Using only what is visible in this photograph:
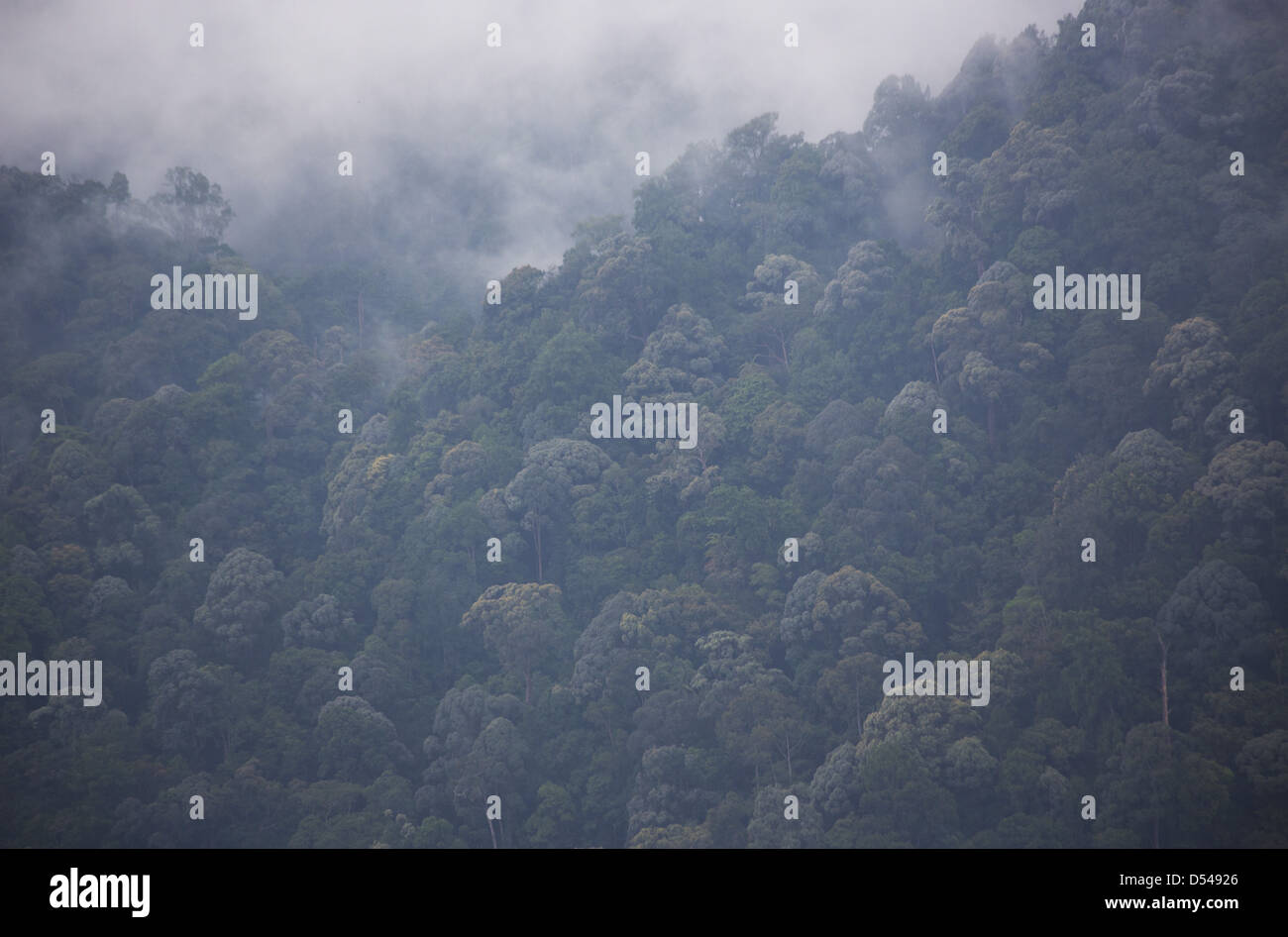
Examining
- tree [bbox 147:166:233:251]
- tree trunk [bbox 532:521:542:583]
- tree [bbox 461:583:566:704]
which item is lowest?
tree [bbox 461:583:566:704]

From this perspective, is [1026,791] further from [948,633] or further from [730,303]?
[730,303]

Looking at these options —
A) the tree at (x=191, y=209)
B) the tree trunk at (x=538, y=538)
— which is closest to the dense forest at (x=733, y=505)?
the tree trunk at (x=538, y=538)

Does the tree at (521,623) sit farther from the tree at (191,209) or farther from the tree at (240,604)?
the tree at (191,209)

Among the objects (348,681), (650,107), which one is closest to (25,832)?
(348,681)

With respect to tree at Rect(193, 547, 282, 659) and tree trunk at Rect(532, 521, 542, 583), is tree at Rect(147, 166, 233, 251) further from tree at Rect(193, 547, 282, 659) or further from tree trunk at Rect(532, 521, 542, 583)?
tree trunk at Rect(532, 521, 542, 583)

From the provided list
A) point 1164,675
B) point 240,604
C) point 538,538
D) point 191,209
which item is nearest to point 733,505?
point 538,538

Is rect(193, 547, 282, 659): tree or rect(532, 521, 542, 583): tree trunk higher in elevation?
rect(532, 521, 542, 583): tree trunk

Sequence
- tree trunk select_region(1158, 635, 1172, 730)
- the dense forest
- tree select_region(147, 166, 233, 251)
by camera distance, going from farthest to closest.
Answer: tree select_region(147, 166, 233, 251) → the dense forest → tree trunk select_region(1158, 635, 1172, 730)

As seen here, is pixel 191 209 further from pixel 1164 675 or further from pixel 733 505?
pixel 1164 675

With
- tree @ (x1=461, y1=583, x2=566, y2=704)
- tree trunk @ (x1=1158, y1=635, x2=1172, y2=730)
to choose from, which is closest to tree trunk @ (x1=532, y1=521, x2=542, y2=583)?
tree @ (x1=461, y1=583, x2=566, y2=704)
